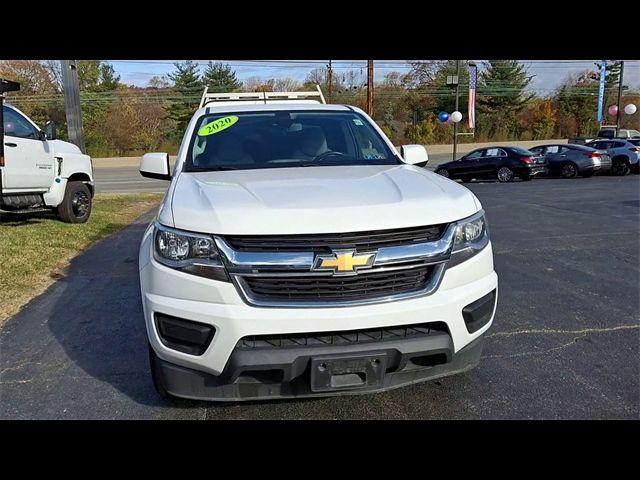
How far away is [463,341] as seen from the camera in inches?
105

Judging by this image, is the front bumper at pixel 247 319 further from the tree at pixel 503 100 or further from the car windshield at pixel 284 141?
the tree at pixel 503 100

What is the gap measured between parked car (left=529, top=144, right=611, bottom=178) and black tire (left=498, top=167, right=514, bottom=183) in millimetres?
1569

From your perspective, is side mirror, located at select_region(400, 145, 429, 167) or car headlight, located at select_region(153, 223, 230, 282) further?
side mirror, located at select_region(400, 145, 429, 167)

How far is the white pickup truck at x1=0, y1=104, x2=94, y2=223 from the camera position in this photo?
8296mm

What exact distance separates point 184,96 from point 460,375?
54541 mm

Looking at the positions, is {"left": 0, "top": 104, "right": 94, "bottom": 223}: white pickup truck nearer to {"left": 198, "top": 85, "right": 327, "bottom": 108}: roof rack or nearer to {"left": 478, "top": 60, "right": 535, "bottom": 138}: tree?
{"left": 198, "top": 85, "right": 327, "bottom": 108}: roof rack

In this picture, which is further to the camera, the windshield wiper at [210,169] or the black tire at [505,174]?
the black tire at [505,174]

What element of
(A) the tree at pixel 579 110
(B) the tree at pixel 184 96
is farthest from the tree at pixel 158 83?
(A) the tree at pixel 579 110

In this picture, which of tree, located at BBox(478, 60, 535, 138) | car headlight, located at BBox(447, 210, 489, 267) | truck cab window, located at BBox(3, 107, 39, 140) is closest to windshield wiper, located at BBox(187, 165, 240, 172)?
car headlight, located at BBox(447, 210, 489, 267)

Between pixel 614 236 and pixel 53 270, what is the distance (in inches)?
305

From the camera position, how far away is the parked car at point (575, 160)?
20.6 m

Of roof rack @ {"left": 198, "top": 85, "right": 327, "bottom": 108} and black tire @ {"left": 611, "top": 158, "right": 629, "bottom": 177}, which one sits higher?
roof rack @ {"left": 198, "top": 85, "right": 327, "bottom": 108}

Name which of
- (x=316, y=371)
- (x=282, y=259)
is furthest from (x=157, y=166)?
(x=316, y=371)

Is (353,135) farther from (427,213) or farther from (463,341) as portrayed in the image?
(463,341)
